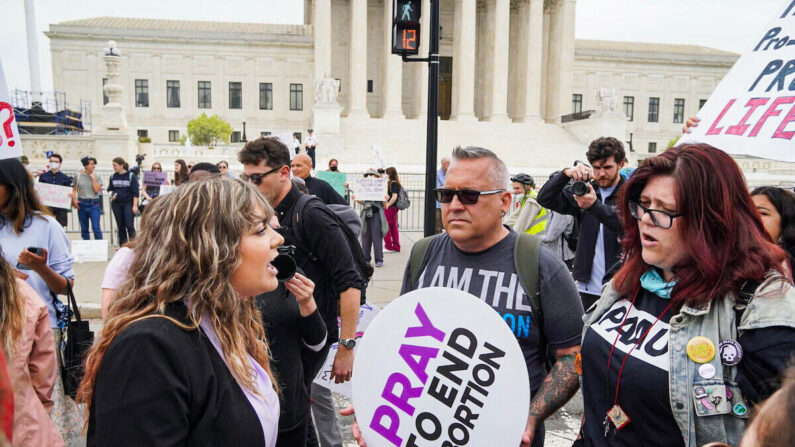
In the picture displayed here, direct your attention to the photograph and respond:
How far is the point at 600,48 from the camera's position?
59438 millimetres

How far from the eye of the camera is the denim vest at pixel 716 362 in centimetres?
162

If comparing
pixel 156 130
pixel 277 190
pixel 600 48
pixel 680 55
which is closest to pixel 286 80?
pixel 156 130

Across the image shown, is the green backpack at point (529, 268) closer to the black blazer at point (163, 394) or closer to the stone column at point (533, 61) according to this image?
the black blazer at point (163, 394)

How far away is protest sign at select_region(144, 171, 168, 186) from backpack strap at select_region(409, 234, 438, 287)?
437 inches

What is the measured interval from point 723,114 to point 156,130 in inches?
2159

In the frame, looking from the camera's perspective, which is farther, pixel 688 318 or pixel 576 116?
pixel 576 116

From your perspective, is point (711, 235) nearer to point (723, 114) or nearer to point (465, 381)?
point (465, 381)

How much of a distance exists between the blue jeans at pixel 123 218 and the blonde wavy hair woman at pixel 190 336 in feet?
35.8

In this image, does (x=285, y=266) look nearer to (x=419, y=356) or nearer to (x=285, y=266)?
(x=285, y=266)

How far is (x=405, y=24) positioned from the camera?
6.96 meters

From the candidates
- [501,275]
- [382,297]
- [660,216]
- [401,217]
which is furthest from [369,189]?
[660,216]

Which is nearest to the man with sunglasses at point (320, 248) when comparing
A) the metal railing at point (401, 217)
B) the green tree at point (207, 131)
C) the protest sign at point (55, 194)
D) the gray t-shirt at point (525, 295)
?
the gray t-shirt at point (525, 295)

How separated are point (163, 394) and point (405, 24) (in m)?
6.27

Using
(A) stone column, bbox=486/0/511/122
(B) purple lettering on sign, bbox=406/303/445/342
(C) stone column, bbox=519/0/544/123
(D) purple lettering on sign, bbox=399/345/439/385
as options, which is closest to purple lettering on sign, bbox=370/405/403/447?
(D) purple lettering on sign, bbox=399/345/439/385
